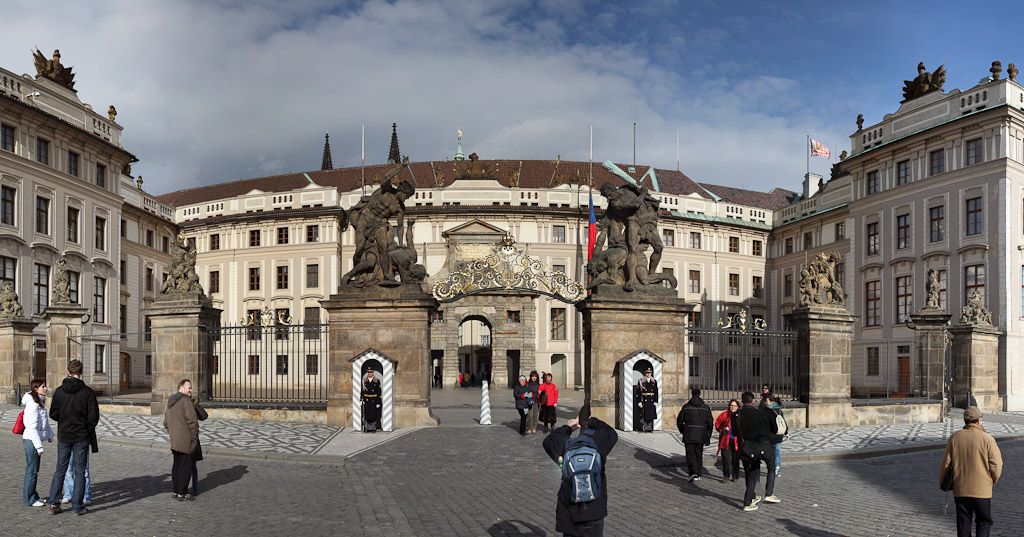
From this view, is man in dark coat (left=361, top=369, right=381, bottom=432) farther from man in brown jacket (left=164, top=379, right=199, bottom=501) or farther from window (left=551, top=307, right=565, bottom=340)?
window (left=551, top=307, right=565, bottom=340)

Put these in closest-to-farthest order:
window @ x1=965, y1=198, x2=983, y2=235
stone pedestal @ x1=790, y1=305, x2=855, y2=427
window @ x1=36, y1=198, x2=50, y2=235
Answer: stone pedestal @ x1=790, y1=305, x2=855, y2=427 → window @ x1=965, y1=198, x2=983, y2=235 → window @ x1=36, y1=198, x2=50, y2=235

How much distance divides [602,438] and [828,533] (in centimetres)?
367

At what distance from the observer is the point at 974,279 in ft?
123

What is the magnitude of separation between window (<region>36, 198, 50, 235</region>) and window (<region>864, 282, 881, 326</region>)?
40.2m

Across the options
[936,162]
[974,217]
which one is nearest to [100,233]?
[936,162]

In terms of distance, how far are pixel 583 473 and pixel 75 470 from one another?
6.18 meters

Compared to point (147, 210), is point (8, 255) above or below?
below

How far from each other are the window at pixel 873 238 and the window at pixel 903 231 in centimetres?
158

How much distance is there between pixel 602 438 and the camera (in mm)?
7004

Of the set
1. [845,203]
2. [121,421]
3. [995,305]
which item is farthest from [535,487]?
[845,203]

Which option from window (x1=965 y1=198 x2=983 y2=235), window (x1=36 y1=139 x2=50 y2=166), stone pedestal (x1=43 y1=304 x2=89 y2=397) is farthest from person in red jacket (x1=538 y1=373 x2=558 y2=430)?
window (x1=36 y1=139 x2=50 y2=166)

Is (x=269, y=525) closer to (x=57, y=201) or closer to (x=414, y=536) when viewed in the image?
(x=414, y=536)

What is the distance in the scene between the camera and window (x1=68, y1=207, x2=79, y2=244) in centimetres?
4028

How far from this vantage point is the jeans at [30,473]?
9.81 m
